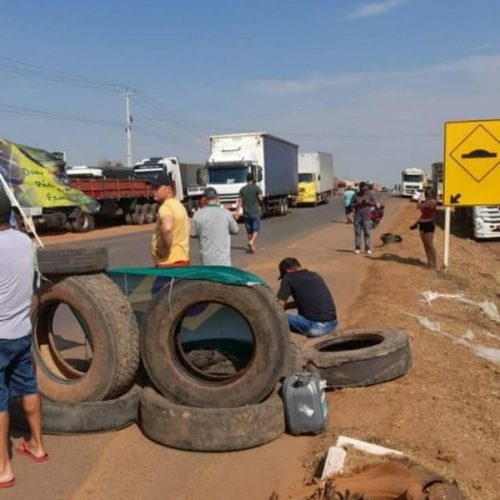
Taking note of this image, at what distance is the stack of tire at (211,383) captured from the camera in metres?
4.80

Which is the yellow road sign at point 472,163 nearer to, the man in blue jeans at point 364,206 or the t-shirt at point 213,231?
the man in blue jeans at point 364,206

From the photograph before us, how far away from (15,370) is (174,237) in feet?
9.33

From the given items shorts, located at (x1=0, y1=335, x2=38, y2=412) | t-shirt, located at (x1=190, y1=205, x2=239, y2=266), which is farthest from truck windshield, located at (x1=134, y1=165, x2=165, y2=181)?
shorts, located at (x1=0, y1=335, x2=38, y2=412)

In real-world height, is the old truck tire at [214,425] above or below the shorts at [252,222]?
below

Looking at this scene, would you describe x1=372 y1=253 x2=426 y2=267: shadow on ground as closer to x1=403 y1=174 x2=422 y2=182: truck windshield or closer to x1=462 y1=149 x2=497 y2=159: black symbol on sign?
x1=462 y1=149 x2=497 y2=159: black symbol on sign

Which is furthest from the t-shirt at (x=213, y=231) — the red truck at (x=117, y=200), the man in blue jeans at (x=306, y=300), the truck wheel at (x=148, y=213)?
the truck wheel at (x=148, y=213)

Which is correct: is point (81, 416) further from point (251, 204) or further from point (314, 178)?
point (314, 178)

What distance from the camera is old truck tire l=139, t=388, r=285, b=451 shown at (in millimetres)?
4777

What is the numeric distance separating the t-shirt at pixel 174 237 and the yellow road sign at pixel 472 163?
772 centimetres

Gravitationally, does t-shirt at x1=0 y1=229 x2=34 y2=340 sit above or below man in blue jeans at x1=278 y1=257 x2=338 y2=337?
above

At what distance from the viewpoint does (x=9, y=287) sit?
161 inches

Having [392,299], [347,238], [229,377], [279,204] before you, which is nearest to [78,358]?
[229,377]

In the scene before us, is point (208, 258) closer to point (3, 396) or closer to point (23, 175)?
point (3, 396)

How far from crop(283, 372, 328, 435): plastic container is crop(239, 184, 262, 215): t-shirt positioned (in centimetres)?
1211
